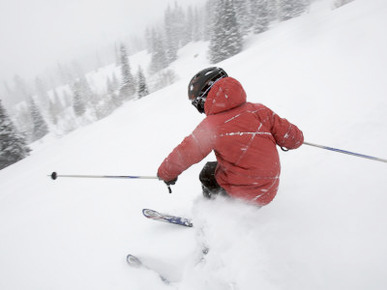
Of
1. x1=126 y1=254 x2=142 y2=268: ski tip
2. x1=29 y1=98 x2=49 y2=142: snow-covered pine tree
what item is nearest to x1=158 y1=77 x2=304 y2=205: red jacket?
x1=126 y1=254 x2=142 y2=268: ski tip

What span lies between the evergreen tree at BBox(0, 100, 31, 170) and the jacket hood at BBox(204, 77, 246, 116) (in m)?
25.5

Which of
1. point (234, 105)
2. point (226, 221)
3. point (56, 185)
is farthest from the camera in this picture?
point (56, 185)

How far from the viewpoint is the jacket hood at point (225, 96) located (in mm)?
2086

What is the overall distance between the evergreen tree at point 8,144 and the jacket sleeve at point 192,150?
25.0m

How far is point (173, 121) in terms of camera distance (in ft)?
26.8

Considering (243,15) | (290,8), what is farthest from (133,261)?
(290,8)

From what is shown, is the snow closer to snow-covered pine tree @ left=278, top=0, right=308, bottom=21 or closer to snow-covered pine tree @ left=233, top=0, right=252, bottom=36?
snow-covered pine tree @ left=233, top=0, right=252, bottom=36

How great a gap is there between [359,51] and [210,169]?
6.88m

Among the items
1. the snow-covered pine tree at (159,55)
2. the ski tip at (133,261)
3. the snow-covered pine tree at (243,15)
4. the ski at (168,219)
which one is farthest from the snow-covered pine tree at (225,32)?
the ski tip at (133,261)

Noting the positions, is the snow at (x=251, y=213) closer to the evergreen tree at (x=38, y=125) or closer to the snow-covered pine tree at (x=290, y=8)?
the snow-covered pine tree at (x=290, y=8)

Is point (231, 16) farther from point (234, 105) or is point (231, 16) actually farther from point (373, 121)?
point (234, 105)

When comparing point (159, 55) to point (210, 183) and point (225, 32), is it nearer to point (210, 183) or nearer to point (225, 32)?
point (225, 32)

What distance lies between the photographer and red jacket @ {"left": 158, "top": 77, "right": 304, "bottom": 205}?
2.10 m

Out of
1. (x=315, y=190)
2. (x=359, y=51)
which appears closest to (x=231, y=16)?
(x=359, y=51)
